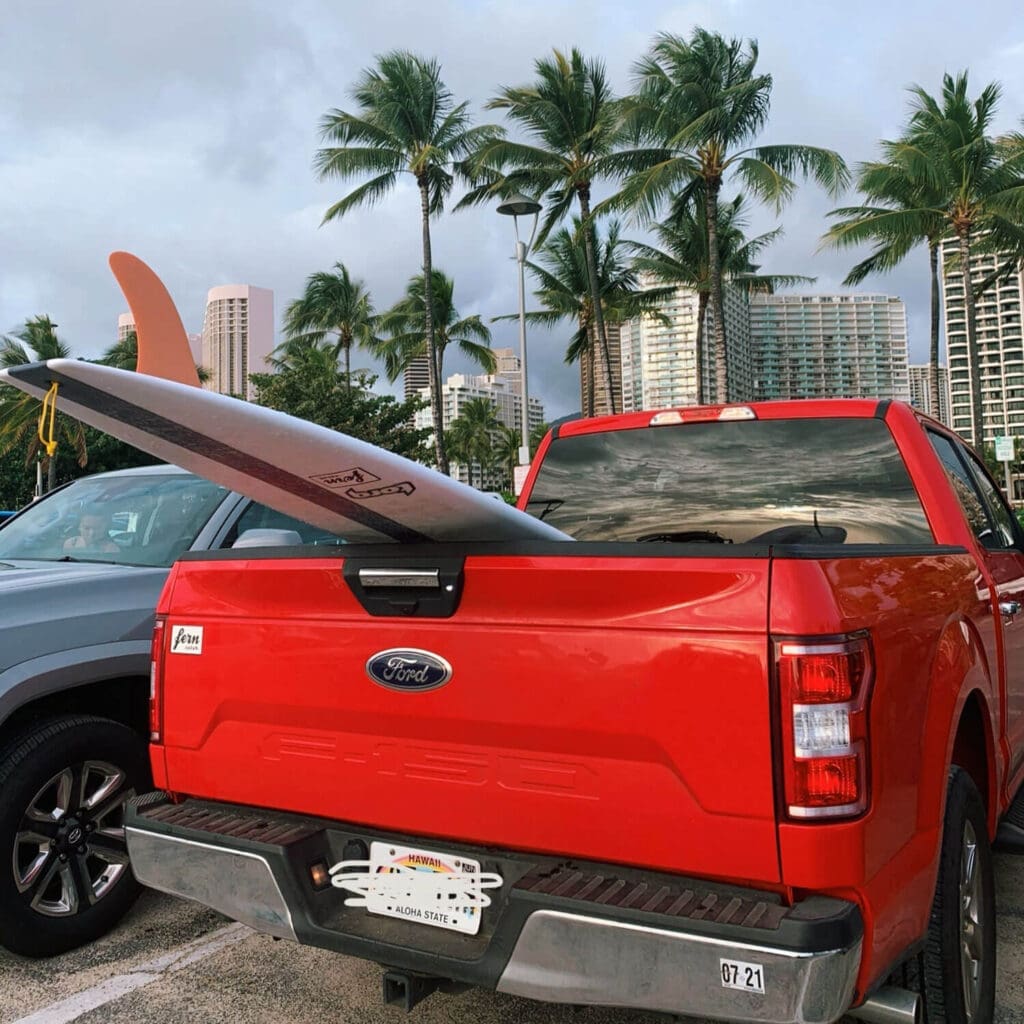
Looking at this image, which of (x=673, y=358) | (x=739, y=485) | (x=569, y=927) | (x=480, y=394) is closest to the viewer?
(x=569, y=927)

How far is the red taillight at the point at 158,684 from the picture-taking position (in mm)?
2861

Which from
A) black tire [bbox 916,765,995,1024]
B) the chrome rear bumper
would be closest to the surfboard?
the chrome rear bumper

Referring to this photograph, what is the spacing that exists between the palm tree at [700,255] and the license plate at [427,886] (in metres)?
31.2

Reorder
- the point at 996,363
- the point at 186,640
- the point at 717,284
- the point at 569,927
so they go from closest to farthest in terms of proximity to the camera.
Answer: the point at 569,927, the point at 186,640, the point at 717,284, the point at 996,363

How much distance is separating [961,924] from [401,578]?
5.39 ft

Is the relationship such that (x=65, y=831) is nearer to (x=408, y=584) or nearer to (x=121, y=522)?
(x=121, y=522)

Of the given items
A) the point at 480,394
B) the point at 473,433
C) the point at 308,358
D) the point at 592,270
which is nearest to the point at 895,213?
the point at 592,270

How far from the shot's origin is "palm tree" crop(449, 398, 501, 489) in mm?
90750

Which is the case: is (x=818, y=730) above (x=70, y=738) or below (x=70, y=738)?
above

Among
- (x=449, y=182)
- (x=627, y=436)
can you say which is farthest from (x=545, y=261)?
(x=627, y=436)

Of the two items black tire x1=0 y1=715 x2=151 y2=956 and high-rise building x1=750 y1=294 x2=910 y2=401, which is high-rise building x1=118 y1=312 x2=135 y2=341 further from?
high-rise building x1=750 y1=294 x2=910 y2=401

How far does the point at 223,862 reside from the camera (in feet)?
8.34

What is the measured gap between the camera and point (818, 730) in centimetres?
198

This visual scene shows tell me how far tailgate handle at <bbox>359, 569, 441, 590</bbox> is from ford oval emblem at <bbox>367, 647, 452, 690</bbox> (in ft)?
0.51
